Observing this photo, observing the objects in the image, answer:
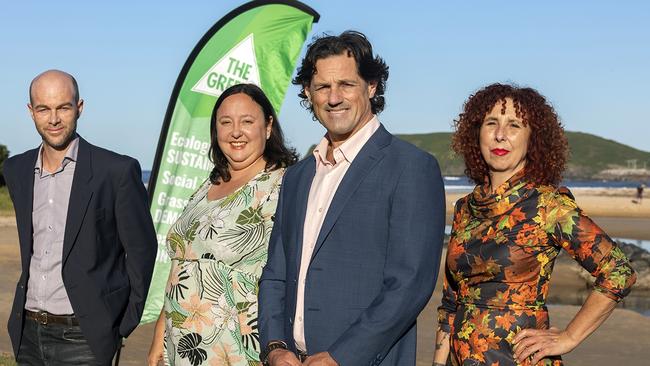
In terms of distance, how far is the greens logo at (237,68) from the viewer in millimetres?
7672

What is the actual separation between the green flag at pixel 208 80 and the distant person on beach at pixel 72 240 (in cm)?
349

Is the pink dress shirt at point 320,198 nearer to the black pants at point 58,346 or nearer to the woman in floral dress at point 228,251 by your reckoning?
the woman in floral dress at point 228,251

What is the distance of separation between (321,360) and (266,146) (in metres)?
1.47

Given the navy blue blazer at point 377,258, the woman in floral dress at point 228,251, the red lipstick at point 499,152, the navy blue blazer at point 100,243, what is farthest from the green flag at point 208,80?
the navy blue blazer at point 377,258

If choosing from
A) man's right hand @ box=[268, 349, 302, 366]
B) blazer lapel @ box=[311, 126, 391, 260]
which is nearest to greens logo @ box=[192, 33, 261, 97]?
blazer lapel @ box=[311, 126, 391, 260]

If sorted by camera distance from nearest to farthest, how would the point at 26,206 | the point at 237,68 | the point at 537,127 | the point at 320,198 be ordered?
1. the point at 320,198
2. the point at 537,127
3. the point at 26,206
4. the point at 237,68

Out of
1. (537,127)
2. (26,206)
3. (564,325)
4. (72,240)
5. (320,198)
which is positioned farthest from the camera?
(564,325)

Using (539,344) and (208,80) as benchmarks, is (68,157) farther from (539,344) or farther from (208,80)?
(208,80)

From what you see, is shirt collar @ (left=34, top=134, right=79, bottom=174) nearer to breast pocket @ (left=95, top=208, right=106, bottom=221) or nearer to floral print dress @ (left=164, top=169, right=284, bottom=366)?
breast pocket @ (left=95, top=208, right=106, bottom=221)

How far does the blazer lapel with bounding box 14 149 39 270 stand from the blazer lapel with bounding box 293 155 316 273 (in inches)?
58.8

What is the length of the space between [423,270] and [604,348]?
7391 millimetres

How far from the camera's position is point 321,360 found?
287 cm

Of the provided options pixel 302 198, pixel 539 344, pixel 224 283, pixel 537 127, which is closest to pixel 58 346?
pixel 224 283

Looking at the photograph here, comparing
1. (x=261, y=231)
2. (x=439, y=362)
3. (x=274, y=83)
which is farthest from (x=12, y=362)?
(x=439, y=362)
